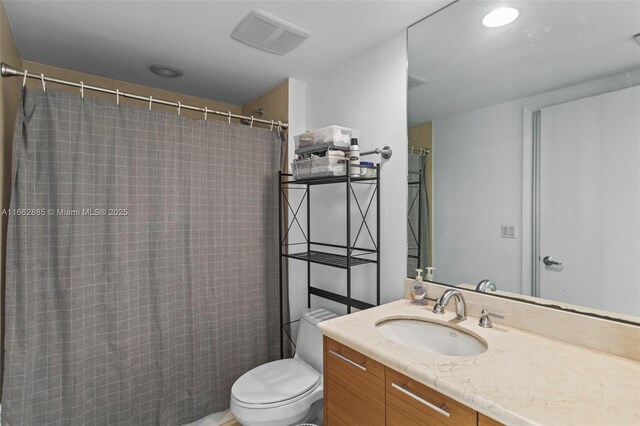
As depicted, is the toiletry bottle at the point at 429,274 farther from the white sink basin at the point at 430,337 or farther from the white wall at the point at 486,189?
the white sink basin at the point at 430,337

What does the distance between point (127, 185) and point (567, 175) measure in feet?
6.78

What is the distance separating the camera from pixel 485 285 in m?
1.40

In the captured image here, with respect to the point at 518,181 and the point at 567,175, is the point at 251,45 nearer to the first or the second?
the point at 518,181

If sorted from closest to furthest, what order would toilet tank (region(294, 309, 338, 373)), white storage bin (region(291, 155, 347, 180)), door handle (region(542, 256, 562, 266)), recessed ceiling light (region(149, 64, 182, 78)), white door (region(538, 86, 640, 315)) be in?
1. white door (region(538, 86, 640, 315))
2. door handle (region(542, 256, 562, 266))
3. white storage bin (region(291, 155, 347, 180))
4. toilet tank (region(294, 309, 338, 373))
5. recessed ceiling light (region(149, 64, 182, 78))

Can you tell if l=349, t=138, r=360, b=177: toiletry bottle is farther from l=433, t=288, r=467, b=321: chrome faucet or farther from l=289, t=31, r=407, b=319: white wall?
l=433, t=288, r=467, b=321: chrome faucet

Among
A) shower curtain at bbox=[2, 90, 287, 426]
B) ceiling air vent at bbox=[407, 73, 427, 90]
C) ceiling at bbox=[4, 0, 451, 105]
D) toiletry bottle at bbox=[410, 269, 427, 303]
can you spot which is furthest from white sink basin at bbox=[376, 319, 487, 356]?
ceiling at bbox=[4, 0, 451, 105]

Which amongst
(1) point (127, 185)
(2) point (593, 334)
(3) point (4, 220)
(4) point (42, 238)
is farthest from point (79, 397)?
(2) point (593, 334)

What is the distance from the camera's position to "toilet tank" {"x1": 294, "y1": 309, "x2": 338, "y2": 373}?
1.88 meters

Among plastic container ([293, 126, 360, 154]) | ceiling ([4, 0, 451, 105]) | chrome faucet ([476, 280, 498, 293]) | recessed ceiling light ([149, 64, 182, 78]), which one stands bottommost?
chrome faucet ([476, 280, 498, 293])

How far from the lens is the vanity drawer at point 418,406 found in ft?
2.78

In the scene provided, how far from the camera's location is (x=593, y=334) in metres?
1.06

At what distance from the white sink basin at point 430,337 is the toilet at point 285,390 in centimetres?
59

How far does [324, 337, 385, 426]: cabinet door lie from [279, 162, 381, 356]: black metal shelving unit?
474mm

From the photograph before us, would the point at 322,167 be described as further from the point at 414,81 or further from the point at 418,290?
the point at 418,290
